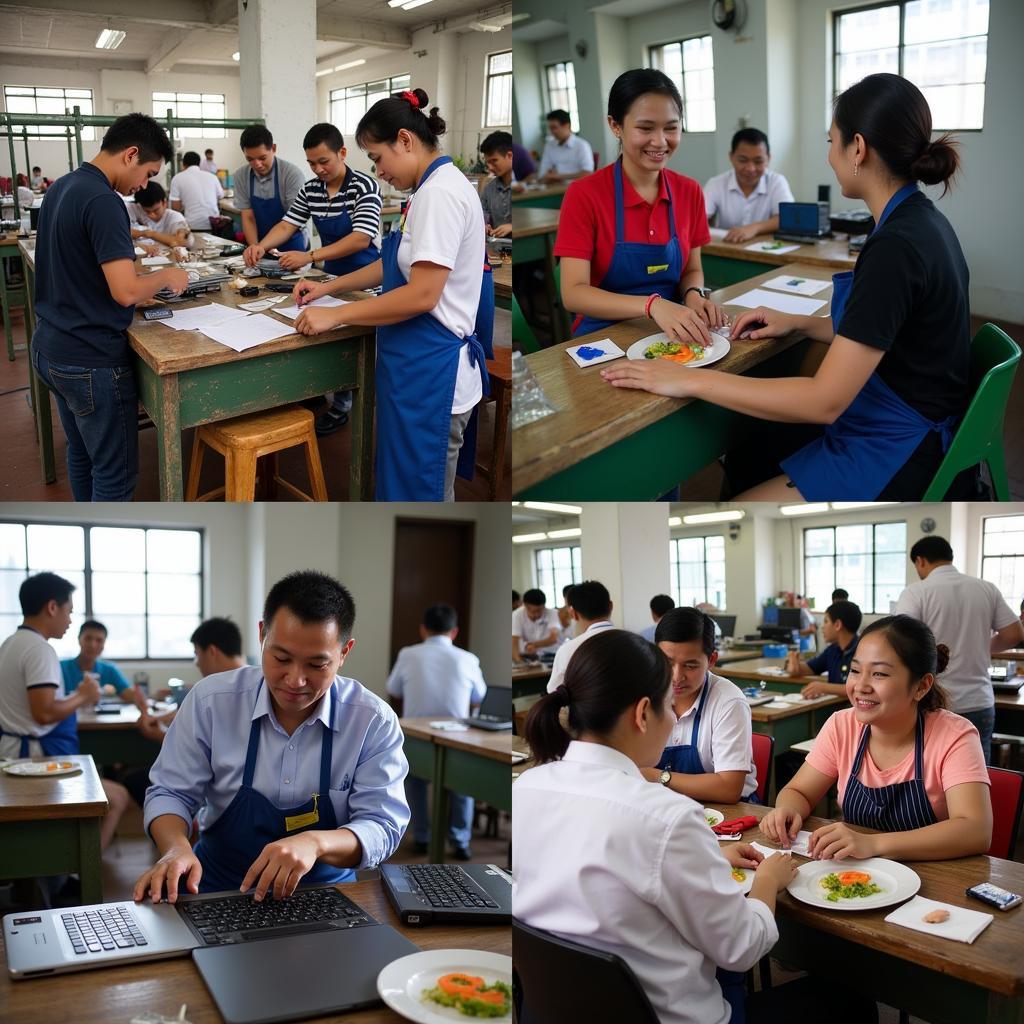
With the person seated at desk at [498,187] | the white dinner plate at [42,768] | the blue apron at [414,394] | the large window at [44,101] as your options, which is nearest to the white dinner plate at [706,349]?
the blue apron at [414,394]

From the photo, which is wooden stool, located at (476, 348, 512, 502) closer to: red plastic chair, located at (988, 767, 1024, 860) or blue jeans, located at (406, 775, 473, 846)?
blue jeans, located at (406, 775, 473, 846)

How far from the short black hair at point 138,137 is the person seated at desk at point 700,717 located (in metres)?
2.19

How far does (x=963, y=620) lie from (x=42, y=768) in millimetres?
3476

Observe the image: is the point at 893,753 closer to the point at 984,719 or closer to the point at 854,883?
the point at 854,883

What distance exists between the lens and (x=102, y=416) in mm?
2971

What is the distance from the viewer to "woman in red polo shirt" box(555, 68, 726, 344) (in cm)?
258

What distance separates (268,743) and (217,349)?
1.38 metres

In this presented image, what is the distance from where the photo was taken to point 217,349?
2695mm

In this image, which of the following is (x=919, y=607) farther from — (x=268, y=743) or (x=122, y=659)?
(x=122, y=659)

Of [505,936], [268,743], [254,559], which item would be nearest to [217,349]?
[268,743]

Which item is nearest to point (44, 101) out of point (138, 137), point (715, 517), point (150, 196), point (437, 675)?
point (150, 196)

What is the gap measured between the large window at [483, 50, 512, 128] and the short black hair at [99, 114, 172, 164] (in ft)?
28.8

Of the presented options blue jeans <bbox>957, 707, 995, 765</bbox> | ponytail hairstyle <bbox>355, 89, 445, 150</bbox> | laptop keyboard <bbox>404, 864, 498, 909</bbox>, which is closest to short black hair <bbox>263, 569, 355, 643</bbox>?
laptop keyboard <bbox>404, 864, 498, 909</bbox>

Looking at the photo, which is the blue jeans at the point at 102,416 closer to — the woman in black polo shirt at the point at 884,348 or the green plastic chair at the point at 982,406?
the woman in black polo shirt at the point at 884,348
